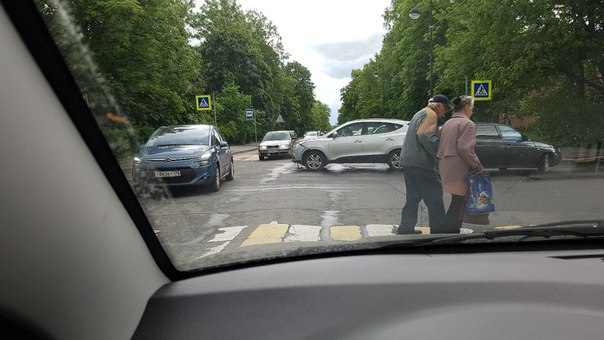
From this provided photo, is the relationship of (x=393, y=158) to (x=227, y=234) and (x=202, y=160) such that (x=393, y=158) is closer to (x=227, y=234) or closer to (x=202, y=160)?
(x=202, y=160)

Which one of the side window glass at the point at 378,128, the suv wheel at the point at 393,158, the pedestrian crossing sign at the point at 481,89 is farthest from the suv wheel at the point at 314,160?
the pedestrian crossing sign at the point at 481,89

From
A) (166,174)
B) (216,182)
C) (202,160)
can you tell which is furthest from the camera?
(216,182)

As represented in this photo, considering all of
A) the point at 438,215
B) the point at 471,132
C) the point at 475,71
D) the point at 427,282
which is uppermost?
the point at 475,71

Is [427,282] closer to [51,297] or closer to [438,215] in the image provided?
[51,297]

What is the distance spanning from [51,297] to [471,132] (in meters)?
3.86

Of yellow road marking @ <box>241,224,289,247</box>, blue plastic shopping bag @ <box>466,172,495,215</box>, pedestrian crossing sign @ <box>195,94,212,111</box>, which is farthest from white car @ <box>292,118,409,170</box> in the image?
pedestrian crossing sign @ <box>195,94,212,111</box>

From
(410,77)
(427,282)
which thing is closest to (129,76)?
(427,282)

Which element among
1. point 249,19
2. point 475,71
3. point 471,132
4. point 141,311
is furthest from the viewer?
point 475,71

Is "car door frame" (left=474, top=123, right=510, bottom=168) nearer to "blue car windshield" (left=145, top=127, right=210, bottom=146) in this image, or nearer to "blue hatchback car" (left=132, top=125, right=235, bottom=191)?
"blue hatchback car" (left=132, top=125, right=235, bottom=191)

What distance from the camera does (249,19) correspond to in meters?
2.98

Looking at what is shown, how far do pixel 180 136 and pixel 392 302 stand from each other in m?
1.86

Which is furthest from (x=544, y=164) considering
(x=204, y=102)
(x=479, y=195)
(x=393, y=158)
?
(x=204, y=102)

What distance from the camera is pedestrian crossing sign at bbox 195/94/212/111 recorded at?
299 centimetres

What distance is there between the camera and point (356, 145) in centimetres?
903
